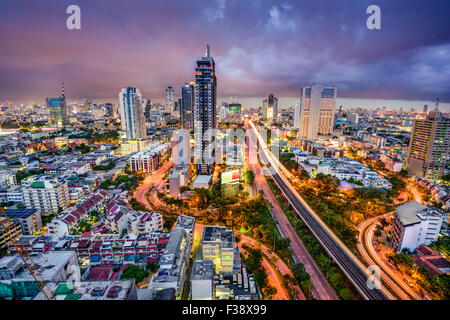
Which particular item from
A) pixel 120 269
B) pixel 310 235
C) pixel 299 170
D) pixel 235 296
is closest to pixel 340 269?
pixel 310 235

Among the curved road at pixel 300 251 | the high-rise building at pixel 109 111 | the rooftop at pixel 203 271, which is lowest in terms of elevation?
the curved road at pixel 300 251

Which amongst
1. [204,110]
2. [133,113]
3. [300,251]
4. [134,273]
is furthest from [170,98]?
[134,273]

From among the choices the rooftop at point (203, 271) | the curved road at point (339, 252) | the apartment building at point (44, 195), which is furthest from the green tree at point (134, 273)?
the apartment building at point (44, 195)

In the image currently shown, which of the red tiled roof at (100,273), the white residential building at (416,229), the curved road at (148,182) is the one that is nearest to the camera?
the red tiled roof at (100,273)

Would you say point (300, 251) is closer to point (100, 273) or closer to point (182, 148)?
point (100, 273)

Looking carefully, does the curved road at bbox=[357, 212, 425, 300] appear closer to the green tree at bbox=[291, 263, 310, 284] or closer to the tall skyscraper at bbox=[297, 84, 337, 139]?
the green tree at bbox=[291, 263, 310, 284]

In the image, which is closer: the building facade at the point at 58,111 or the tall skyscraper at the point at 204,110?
the tall skyscraper at the point at 204,110

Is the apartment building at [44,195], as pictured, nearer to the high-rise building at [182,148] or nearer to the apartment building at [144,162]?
the apartment building at [144,162]

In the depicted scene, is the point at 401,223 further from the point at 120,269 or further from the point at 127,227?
the point at 127,227
